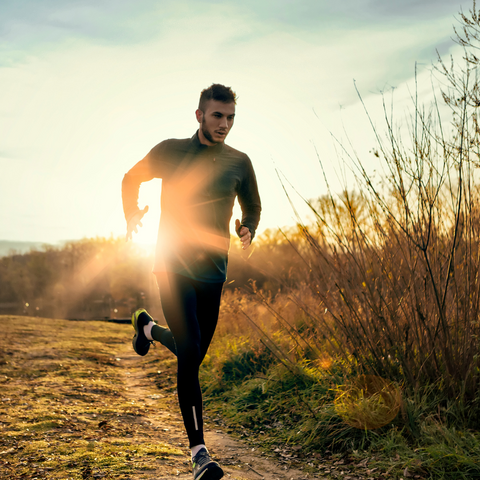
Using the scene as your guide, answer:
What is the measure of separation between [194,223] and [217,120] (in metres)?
0.80

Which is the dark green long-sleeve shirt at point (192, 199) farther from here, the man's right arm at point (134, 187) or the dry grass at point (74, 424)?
the dry grass at point (74, 424)

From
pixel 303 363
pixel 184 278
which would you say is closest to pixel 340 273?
pixel 184 278

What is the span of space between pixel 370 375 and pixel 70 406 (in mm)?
3220

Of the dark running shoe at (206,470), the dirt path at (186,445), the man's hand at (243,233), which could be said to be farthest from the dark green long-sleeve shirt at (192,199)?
the dirt path at (186,445)

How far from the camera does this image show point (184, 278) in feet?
9.47

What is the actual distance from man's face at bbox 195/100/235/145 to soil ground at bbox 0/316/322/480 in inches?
95.9

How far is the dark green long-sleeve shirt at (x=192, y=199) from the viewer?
292cm

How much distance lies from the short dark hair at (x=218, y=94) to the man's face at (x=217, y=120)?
0.10 ft

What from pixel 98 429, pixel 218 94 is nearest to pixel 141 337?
pixel 98 429

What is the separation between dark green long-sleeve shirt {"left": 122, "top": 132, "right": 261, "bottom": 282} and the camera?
9.59 ft

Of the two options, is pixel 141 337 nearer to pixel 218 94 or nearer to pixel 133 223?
pixel 133 223

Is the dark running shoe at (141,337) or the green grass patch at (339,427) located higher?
the dark running shoe at (141,337)

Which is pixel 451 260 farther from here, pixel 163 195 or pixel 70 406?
pixel 70 406

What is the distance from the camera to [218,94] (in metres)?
3.07
